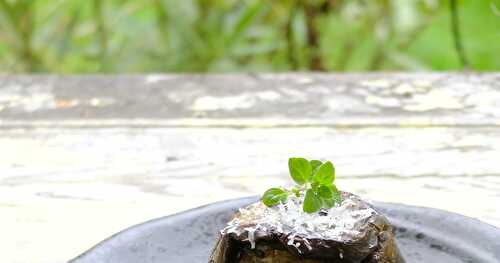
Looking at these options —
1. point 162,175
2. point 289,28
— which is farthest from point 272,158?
point 289,28

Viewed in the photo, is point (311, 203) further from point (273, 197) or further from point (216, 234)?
point (216, 234)

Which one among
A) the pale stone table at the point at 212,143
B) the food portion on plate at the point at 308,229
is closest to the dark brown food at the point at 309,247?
the food portion on plate at the point at 308,229

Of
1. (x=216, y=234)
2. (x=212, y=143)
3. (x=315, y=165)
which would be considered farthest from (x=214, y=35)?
(x=315, y=165)

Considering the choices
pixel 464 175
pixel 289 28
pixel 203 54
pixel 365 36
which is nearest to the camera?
pixel 464 175

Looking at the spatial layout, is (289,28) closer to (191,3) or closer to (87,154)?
(191,3)

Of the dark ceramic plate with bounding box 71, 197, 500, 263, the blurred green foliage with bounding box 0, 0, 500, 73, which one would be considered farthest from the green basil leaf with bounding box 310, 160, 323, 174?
the blurred green foliage with bounding box 0, 0, 500, 73

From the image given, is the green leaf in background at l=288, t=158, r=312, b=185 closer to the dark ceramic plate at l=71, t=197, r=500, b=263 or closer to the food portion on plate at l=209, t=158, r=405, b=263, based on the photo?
the food portion on plate at l=209, t=158, r=405, b=263
